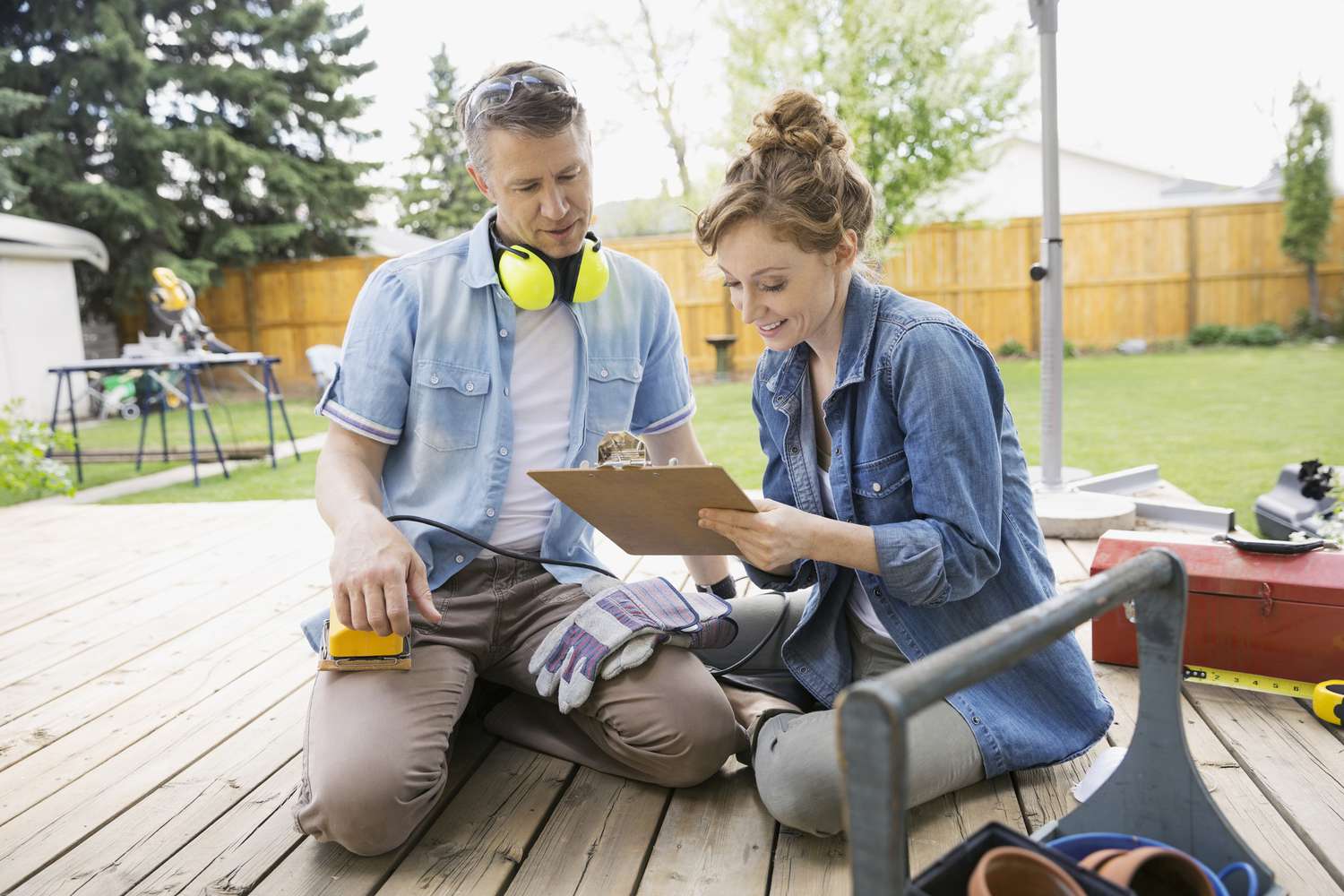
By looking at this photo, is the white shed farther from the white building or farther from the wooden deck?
the white building

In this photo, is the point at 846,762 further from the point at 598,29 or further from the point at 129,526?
the point at 598,29


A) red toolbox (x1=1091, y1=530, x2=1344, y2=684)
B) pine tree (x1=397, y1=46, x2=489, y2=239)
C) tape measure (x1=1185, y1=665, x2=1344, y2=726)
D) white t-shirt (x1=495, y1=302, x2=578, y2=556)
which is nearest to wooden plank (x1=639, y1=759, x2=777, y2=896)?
white t-shirt (x1=495, y1=302, x2=578, y2=556)

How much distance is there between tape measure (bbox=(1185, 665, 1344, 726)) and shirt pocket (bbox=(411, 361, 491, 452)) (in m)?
1.61

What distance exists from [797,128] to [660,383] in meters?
0.77

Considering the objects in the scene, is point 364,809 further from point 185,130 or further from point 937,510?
point 185,130

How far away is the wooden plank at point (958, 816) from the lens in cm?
154

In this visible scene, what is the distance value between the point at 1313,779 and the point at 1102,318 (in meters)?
11.9

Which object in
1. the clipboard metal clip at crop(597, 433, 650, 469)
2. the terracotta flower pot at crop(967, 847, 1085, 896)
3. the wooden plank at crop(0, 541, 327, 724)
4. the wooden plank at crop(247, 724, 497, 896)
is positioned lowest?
the wooden plank at crop(247, 724, 497, 896)

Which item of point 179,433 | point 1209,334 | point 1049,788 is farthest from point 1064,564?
point 1209,334

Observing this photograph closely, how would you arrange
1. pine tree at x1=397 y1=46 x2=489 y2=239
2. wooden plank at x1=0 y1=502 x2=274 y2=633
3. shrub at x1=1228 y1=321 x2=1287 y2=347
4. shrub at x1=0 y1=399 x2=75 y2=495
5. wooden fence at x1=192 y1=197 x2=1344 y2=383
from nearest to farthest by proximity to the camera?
1. wooden plank at x1=0 y1=502 x2=274 y2=633
2. shrub at x1=0 y1=399 x2=75 y2=495
3. shrub at x1=1228 y1=321 x2=1287 y2=347
4. wooden fence at x1=192 y1=197 x2=1344 y2=383
5. pine tree at x1=397 y1=46 x2=489 y2=239

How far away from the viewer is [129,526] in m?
4.39

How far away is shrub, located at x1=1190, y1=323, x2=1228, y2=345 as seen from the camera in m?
12.3

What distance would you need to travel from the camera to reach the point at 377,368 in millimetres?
1881

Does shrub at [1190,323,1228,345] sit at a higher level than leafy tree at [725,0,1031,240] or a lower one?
lower
